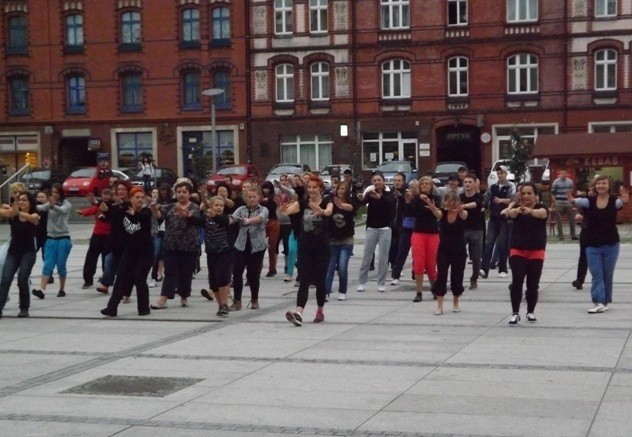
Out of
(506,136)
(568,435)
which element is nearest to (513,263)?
(568,435)

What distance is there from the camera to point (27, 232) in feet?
47.2

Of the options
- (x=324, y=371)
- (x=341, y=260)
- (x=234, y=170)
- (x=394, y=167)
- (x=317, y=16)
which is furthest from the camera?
(x=317, y=16)

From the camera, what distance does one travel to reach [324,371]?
10.3 m

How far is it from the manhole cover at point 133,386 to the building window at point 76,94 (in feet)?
146

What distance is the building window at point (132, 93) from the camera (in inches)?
2069

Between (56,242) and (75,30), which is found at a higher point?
(75,30)

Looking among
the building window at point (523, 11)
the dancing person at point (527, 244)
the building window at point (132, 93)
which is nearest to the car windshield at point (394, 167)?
the building window at point (523, 11)

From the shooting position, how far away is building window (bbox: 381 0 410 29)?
4919 centimetres

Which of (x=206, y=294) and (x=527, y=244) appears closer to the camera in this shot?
(x=527, y=244)

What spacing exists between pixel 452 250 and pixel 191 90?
1529 inches

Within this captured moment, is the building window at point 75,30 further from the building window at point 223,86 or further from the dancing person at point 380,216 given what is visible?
the dancing person at point 380,216

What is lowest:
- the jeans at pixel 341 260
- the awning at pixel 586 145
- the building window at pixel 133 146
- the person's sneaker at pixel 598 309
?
the person's sneaker at pixel 598 309

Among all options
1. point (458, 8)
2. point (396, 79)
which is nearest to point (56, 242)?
point (396, 79)

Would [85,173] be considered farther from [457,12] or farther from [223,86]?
[457,12]
